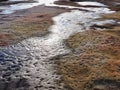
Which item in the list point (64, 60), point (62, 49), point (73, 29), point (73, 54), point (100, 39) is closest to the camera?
point (64, 60)

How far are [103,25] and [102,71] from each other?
53.1 feet

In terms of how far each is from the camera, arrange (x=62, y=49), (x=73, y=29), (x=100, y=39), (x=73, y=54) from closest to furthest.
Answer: (x=73, y=54)
(x=62, y=49)
(x=100, y=39)
(x=73, y=29)

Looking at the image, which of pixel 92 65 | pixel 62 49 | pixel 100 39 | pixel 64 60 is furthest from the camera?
pixel 100 39

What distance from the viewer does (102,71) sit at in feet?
58.8

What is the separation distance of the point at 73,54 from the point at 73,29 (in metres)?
10.2

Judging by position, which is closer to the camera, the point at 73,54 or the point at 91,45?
the point at 73,54

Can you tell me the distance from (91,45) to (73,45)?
168cm

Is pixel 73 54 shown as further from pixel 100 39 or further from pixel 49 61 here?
pixel 100 39

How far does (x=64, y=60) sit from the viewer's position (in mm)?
20391

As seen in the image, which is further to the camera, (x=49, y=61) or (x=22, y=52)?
(x=22, y=52)

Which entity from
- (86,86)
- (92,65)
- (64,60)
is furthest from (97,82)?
(64,60)

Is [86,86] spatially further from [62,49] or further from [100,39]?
[100,39]

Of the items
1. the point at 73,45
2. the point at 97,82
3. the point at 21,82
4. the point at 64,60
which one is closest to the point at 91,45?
the point at 73,45

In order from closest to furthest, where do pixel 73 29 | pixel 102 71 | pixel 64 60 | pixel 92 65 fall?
1. pixel 102 71
2. pixel 92 65
3. pixel 64 60
4. pixel 73 29
